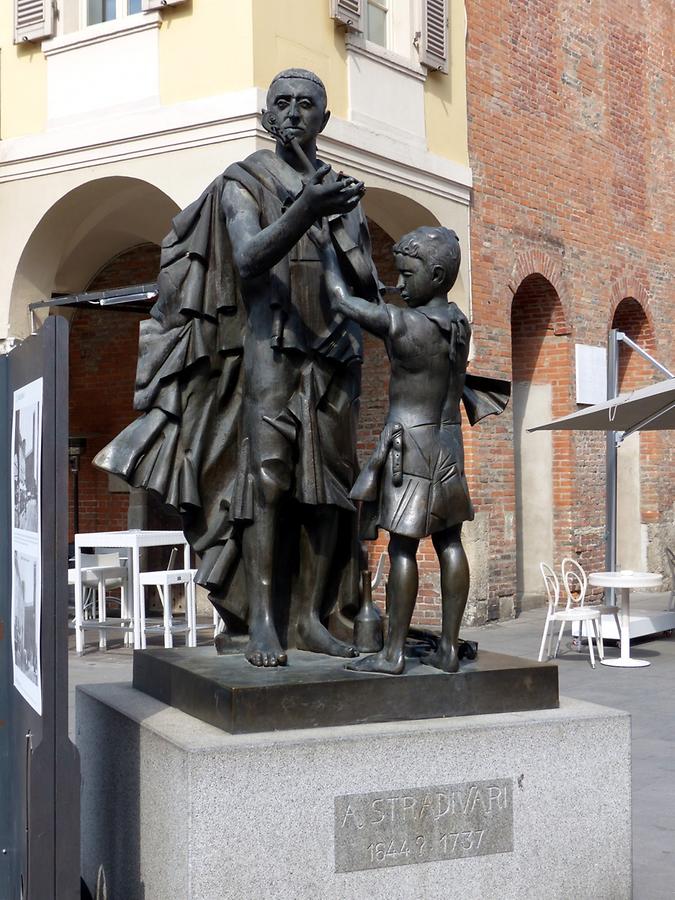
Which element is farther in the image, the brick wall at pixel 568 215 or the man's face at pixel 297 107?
the brick wall at pixel 568 215

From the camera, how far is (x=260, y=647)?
4.22 m

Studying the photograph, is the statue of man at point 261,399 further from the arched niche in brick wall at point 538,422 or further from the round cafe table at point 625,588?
the arched niche in brick wall at point 538,422

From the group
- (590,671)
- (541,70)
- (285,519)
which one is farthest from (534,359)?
(285,519)

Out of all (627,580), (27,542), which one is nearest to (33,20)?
(627,580)

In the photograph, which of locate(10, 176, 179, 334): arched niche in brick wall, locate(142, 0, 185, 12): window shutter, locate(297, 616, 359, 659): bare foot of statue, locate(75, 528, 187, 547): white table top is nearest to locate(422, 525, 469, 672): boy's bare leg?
locate(297, 616, 359, 659): bare foot of statue

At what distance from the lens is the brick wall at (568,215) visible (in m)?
13.3

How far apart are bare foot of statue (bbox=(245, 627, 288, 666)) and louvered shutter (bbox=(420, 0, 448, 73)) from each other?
9109mm

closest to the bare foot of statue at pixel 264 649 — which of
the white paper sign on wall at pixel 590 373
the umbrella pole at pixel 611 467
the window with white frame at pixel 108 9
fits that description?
the window with white frame at pixel 108 9

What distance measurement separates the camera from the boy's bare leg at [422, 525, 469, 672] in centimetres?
404

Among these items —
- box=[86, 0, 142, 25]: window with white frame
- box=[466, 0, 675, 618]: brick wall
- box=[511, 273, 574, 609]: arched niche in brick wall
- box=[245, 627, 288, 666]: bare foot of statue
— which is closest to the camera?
box=[245, 627, 288, 666]: bare foot of statue

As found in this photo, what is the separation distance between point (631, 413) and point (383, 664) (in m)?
7.75

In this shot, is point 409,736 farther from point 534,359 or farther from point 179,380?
point 534,359

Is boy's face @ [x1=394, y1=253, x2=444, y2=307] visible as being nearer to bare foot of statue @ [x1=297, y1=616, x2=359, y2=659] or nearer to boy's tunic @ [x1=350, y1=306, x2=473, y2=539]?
boy's tunic @ [x1=350, y1=306, x2=473, y2=539]

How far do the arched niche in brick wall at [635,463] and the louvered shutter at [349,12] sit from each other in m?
6.43
